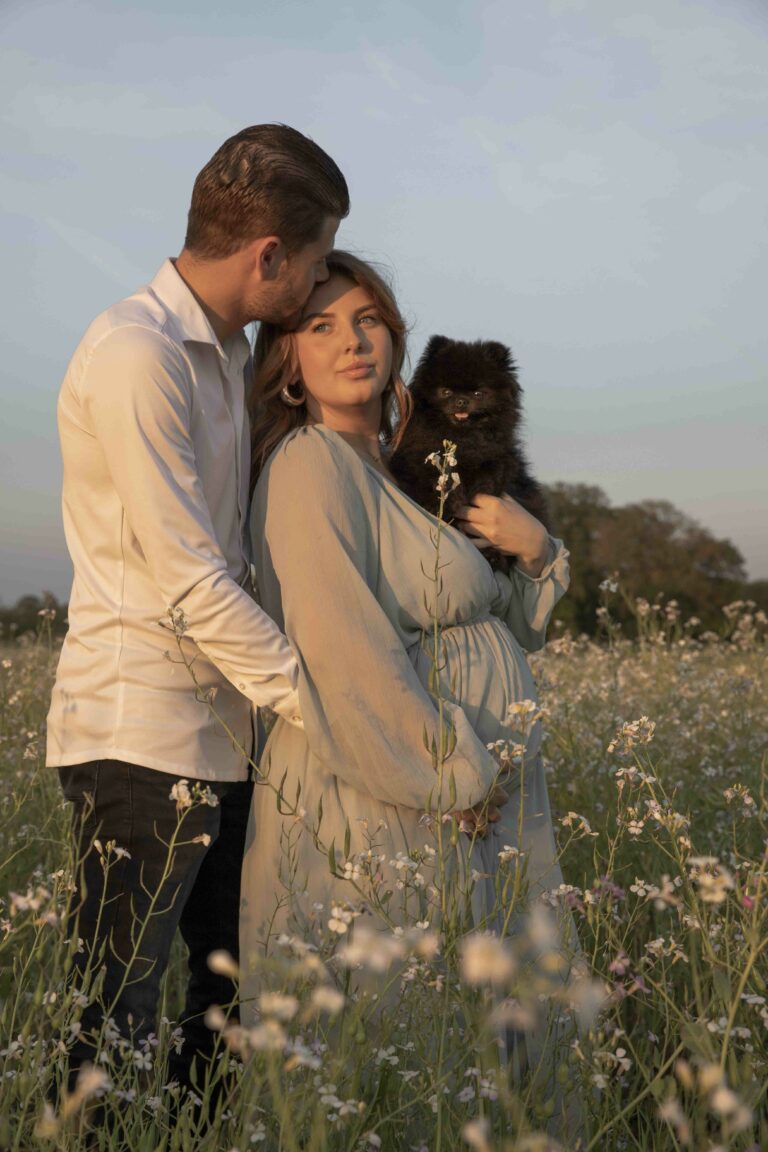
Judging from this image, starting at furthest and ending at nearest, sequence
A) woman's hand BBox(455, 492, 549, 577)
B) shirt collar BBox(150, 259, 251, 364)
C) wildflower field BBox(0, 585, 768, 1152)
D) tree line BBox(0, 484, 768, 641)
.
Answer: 1. tree line BBox(0, 484, 768, 641)
2. woman's hand BBox(455, 492, 549, 577)
3. shirt collar BBox(150, 259, 251, 364)
4. wildflower field BBox(0, 585, 768, 1152)

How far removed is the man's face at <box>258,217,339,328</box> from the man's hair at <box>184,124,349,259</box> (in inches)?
1.2

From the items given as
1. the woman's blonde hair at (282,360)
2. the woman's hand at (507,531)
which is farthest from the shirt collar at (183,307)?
the woman's hand at (507,531)

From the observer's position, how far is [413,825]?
2971 mm

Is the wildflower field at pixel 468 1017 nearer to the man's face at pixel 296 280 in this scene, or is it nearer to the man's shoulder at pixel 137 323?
the man's shoulder at pixel 137 323

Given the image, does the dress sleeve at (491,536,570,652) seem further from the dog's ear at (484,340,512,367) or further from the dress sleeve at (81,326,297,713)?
the dress sleeve at (81,326,297,713)

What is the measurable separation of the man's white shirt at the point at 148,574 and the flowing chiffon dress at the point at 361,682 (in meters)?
0.15

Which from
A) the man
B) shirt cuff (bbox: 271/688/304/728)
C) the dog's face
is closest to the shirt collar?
the man

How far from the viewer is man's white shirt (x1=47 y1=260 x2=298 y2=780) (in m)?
2.56

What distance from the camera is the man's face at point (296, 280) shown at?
10.0 feet

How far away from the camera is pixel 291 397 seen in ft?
11.1

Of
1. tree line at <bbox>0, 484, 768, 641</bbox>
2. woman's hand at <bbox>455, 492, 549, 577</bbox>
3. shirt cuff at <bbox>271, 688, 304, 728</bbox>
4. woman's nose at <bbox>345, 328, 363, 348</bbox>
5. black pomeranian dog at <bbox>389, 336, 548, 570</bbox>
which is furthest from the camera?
tree line at <bbox>0, 484, 768, 641</bbox>

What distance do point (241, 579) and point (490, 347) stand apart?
1541 millimetres

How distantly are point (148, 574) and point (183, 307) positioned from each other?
0.73 m

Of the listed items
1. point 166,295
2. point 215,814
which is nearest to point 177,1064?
point 215,814
